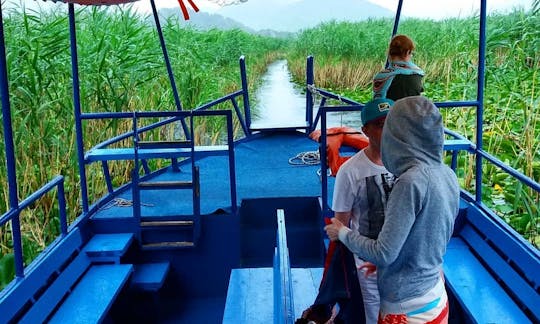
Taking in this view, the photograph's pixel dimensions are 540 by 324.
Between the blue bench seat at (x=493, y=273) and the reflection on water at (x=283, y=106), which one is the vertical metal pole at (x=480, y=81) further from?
the reflection on water at (x=283, y=106)

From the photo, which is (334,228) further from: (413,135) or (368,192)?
(413,135)

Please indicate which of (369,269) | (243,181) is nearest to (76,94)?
(243,181)

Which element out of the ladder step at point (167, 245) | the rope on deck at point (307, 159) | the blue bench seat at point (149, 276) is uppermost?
the rope on deck at point (307, 159)

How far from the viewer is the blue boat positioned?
279 centimetres

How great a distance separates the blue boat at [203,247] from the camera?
279 centimetres

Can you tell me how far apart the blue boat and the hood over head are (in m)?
0.64

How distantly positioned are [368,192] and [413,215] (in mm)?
353

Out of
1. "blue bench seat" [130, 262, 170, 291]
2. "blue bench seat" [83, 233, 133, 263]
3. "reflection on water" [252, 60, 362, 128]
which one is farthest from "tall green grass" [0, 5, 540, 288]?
"reflection on water" [252, 60, 362, 128]

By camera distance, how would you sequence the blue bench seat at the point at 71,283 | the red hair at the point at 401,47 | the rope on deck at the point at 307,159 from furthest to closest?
1. the rope on deck at the point at 307,159
2. the red hair at the point at 401,47
3. the blue bench seat at the point at 71,283

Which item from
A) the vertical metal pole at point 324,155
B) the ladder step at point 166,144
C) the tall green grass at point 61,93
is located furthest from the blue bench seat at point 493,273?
the tall green grass at point 61,93

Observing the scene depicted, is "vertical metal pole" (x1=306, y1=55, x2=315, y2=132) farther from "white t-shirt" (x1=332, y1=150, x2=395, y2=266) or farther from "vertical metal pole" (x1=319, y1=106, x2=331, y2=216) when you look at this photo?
"white t-shirt" (x1=332, y1=150, x2=395, y2=266)

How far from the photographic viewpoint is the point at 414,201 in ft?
5.08

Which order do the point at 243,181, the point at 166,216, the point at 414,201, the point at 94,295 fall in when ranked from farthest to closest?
the point at 243,181
the point at 166,216
the point at 94,295
the point at 414,201

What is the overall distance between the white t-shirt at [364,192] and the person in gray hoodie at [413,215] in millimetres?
158
